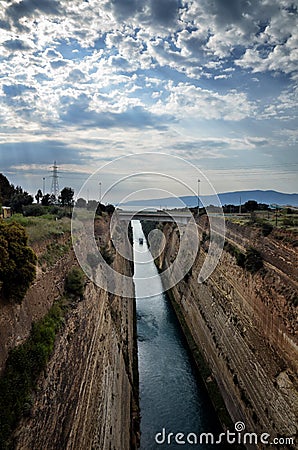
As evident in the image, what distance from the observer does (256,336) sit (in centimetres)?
1185

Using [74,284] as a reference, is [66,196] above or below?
above

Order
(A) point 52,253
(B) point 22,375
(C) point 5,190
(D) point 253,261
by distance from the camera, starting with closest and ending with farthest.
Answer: (B) point 22,375, (A) point 52,253, (D) point 253,261, (C) point 5,190

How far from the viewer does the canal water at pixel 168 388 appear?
40.4ft

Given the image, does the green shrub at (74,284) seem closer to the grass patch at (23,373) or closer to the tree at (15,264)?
the grass patch at (23,373)

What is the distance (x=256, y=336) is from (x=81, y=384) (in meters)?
5.96

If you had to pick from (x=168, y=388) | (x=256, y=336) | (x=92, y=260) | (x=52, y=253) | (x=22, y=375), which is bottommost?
(x=168, y=388)

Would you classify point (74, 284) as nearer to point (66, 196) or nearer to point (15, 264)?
point (15, 264)

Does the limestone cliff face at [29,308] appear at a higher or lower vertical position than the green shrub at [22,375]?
higher

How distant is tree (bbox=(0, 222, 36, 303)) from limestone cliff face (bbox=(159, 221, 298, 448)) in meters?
6.85

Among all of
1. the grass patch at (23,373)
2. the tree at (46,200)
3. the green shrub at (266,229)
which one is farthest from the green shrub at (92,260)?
the tree at (46,200)

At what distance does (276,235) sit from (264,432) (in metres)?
6.32

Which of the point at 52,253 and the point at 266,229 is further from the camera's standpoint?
the point at 266,229

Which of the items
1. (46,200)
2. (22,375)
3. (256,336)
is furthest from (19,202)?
(22,375)

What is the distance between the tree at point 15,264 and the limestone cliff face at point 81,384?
1.72ft
